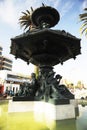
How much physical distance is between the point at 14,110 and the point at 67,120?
3.54 metres

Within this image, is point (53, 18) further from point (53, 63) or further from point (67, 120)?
point (67, 120)

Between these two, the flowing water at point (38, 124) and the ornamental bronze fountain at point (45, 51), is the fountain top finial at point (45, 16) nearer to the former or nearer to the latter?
the ornamental bronze fountain at point (45, 51)

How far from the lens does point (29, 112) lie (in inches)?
386

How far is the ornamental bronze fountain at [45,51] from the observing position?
970cm

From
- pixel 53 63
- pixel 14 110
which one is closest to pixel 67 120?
pixel 14 110

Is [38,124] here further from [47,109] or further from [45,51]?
[45,51]

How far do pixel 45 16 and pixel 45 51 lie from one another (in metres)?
2.96

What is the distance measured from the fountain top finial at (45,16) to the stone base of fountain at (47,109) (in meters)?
5.97

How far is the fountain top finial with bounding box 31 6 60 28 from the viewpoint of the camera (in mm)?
11438

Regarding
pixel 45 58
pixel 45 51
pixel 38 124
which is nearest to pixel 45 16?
pixel 45 51

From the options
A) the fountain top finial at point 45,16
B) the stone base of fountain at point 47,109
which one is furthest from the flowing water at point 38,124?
the fountain top finial at point 45,16

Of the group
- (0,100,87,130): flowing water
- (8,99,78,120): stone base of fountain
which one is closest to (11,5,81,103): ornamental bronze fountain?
(8,99,78,120): stone base of fountain

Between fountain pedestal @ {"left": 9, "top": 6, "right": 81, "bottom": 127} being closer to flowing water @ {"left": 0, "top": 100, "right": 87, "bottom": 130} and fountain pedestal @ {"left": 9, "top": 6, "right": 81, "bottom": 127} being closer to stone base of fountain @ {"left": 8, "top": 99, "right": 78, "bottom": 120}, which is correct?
stone base of fountain @ {"left": 8, "top": 99, "right": 78, "bottom": 120}

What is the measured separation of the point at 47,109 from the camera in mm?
8859
